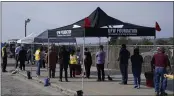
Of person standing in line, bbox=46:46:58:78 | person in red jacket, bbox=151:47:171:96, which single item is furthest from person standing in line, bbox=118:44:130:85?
person standing in line, bbox=46:46:58:78

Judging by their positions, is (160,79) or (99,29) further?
(99,29)

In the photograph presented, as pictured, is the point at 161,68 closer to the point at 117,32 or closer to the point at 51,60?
the point at 117,32

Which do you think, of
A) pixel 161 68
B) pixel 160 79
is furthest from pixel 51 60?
pixel 161 68

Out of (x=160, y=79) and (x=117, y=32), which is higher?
(x=117, y=32)

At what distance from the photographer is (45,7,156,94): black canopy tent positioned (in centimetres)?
1402

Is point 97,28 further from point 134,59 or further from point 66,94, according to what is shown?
point 66,94

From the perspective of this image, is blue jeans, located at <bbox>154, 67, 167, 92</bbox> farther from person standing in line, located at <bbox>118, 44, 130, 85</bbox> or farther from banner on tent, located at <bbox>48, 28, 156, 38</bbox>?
person standing in line, located at <bbox>118, 44, 130, 85</bbox>

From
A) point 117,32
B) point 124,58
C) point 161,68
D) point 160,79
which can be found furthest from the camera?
point 124,58

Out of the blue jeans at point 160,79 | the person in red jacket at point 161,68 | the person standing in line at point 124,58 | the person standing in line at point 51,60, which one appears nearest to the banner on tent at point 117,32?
the person standing in line at point 124,58

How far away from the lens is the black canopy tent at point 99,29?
46.0ft

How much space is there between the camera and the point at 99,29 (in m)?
14.3

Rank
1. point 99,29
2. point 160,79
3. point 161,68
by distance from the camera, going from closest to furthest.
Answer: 1. point 161,68
2. point 160,79
3. point 99,29

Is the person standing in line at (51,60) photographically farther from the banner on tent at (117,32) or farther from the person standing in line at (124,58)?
the banner on tent at (117,32)

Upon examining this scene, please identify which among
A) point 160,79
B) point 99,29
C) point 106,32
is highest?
point 99,29
